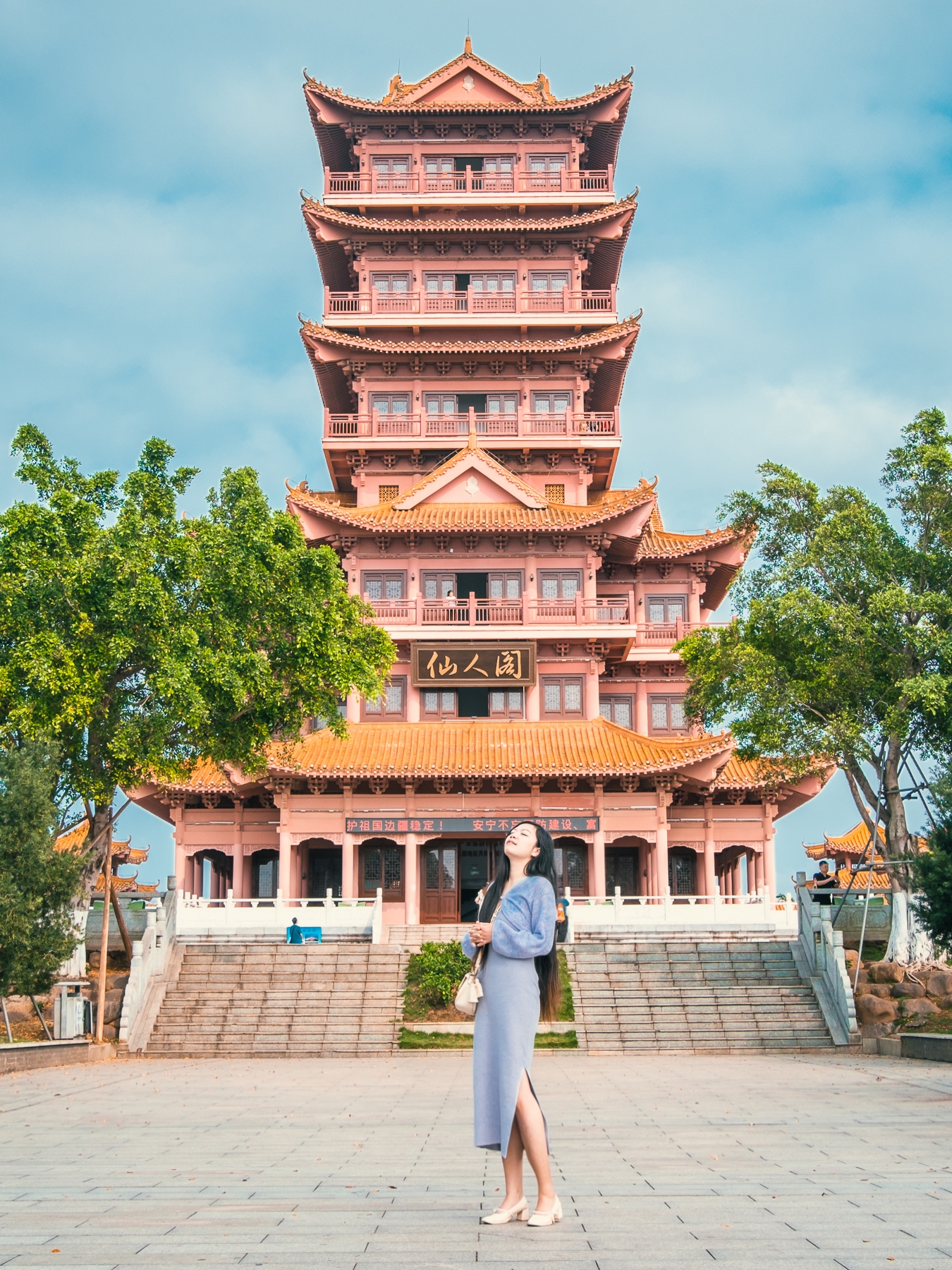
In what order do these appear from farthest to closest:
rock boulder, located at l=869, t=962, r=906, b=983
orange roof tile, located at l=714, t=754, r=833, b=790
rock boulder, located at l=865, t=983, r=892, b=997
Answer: orange roof tile, located at l=714, t=754, r=833, b=790
rock boulder, located at l=869, t=962, r=906, b=983
rock boulder, located at l=865, t=983, r=892, b=997

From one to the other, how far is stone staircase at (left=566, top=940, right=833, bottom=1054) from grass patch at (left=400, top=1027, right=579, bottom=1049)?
30 centimetres

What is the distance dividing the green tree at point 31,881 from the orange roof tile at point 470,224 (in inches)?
842

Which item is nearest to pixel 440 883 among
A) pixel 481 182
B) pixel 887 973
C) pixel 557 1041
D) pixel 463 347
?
pixel 557 1041

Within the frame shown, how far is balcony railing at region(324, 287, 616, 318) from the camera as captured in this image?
34.5m

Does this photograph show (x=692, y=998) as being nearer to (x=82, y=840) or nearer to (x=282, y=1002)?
(x=282, y=1002)

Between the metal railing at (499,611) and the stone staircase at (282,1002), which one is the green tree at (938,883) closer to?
the stone staircase at (282,1002)

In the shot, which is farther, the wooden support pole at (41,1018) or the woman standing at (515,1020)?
the wooden support pole at (41,1018)

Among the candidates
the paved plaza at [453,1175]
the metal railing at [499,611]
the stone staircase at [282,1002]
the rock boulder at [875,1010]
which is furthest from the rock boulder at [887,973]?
the metal railing at [499,611]

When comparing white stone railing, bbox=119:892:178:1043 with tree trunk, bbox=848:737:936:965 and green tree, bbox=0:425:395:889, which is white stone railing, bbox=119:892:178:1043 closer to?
green tree, bbox=0:425:395:889

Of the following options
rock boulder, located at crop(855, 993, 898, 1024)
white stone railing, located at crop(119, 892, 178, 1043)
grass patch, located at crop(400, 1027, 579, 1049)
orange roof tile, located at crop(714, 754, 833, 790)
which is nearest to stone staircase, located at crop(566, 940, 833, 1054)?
grass patch, located at crop(400, 1027, 579, 1049)

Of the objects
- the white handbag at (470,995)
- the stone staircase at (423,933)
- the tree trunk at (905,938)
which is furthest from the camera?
the stone staircase at (423,933)

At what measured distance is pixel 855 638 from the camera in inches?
877

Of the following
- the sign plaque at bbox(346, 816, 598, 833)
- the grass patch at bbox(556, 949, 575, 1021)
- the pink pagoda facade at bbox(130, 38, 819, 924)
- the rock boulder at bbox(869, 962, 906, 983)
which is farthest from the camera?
the pink pagoda facade at bbox(130, 38, 819, 924)

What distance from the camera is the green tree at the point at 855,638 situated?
22.2 meters
